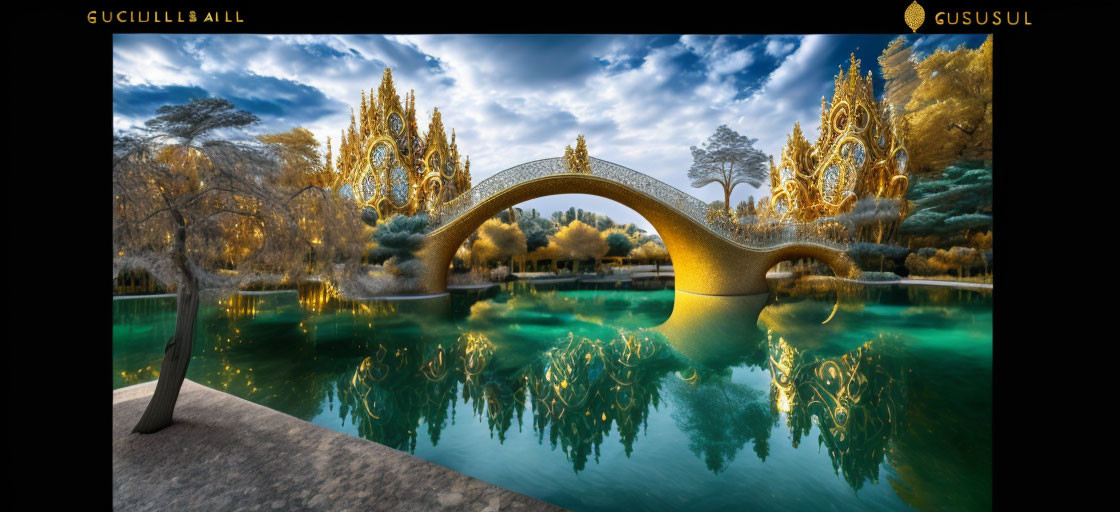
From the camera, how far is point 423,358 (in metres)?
5.39

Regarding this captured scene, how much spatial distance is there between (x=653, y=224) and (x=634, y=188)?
2.06 meters

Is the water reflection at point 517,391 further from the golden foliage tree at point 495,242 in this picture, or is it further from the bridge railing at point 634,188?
the golden foliage tree at point 495,242

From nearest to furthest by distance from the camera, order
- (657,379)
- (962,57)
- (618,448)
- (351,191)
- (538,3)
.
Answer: (538,3) < (618,448) < (657,379) < (962,57) < (351,191)

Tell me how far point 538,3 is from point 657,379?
4280 millimetres

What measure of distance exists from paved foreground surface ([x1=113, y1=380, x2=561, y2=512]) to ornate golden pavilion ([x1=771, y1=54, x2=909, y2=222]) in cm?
2563

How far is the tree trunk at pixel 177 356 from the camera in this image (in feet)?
9.23

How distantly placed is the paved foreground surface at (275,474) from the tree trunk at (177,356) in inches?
4.9

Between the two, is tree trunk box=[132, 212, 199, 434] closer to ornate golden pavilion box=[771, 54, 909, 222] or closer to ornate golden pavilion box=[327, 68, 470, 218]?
ornate golden pavilion box=[327, 68, 470, 218]

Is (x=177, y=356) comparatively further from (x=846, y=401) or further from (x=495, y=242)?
(x=495, y=242)
